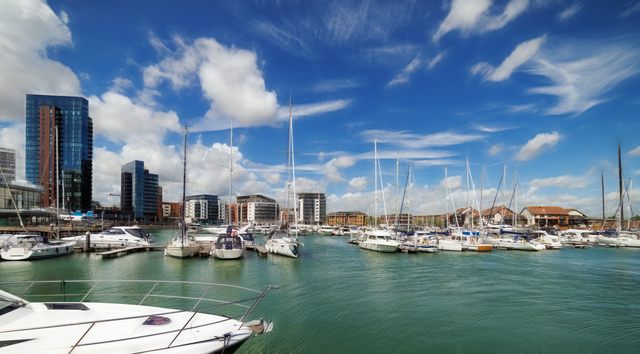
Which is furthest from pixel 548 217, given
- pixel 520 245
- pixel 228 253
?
pixel 228 253

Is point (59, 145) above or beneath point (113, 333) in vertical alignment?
above

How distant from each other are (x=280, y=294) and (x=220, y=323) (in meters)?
13.9

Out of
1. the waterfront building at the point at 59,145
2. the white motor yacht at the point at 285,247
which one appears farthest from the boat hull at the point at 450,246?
the waterfront building at the point at 59,145

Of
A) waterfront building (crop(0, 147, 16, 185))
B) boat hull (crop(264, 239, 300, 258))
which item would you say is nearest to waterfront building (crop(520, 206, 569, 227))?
boat hull (crop(264, 239, 300, 258))

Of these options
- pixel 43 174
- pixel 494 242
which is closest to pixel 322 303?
pixel 494 242

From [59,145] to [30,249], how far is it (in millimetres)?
136075

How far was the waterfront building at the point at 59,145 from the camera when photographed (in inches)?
5394

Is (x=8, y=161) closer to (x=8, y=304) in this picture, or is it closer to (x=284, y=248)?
(x=284, y=248)

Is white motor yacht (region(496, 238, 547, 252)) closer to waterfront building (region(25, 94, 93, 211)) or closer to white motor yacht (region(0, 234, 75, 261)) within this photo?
white motor yacht (region(0, 234, 75, 261))

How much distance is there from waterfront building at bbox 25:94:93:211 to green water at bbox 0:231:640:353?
129m

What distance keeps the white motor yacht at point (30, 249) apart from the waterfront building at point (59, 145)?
117 metres

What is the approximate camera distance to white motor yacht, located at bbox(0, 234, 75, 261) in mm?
36344

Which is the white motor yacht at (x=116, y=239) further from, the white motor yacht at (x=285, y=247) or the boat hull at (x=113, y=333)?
the boat hull at (x=113, y=333)

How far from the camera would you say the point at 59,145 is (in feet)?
463
